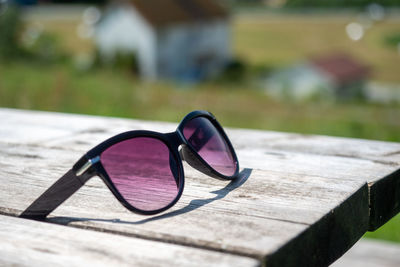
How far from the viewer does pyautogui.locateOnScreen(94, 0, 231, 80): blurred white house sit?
110ft

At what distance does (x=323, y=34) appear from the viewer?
46.3m

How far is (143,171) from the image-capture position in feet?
3.27

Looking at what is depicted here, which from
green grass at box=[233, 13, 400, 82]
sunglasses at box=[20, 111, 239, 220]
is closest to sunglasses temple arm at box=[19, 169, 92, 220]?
sunglasses at box=[20, 111, 239, 220]

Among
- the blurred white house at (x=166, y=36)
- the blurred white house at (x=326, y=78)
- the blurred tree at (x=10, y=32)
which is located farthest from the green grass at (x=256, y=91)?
the blurred white house at (x=166, y=36)

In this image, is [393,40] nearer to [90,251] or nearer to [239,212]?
[239,212]

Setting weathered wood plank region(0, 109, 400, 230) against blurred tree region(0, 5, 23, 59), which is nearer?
weathered wood plank region(0, 109, 400, 230)

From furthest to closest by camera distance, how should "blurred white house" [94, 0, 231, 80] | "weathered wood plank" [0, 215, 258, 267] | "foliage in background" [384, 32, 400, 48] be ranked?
"foliage in background" [384, 32, 400, 48], "blurred white house" [94, 0, 231, 80], "weathered wood plank" [0, 215, 258, 267]

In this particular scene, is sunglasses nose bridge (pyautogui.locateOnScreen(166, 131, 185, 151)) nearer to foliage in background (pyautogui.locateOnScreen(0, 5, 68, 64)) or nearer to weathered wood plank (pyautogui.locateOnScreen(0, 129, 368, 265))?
weathered wood plank (pyautogui.locateOnScreen(0, 129, 368, 265))

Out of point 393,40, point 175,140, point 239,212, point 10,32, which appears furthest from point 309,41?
point 239,212

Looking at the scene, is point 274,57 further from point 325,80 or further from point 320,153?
point 320,153

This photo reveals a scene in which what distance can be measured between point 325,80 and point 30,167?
122 ft

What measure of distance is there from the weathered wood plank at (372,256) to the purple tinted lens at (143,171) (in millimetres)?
1934

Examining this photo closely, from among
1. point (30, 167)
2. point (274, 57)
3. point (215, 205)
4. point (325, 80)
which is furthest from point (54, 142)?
point (274, 57)

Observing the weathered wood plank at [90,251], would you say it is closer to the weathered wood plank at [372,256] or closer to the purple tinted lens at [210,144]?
the purple tinted lens at [210,144]
